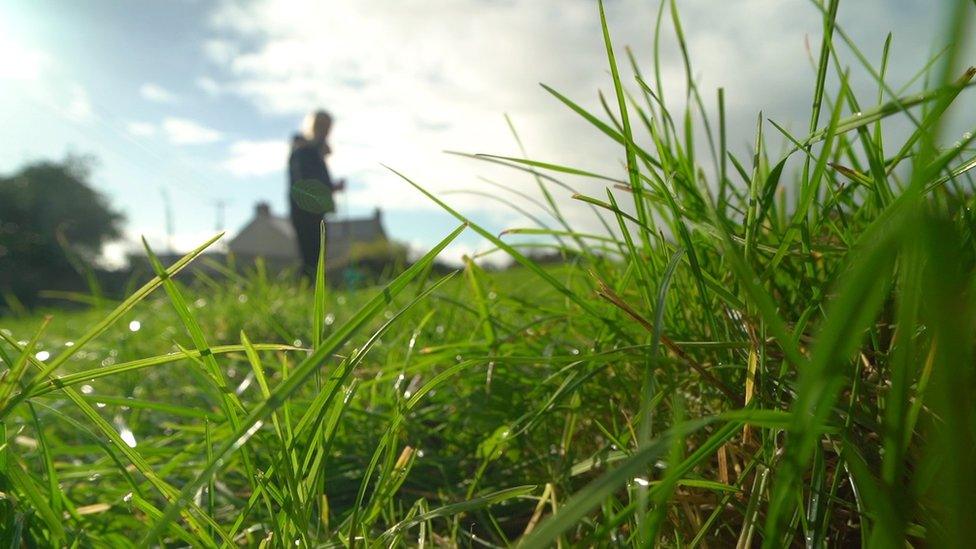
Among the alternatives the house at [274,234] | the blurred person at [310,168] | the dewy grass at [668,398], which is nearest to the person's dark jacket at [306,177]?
the blurred person at [310,168]

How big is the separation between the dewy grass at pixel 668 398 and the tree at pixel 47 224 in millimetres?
23851

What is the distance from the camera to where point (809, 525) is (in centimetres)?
55

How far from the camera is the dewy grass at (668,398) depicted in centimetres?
35

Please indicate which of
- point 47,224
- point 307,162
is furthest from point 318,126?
point 47,224

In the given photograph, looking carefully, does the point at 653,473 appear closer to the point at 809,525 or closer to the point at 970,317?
the point at 809,525

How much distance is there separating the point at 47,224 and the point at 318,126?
82.1 ft

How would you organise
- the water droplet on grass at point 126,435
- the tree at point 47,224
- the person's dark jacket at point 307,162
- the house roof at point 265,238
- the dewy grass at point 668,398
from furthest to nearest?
the house roof at point 265,238
the tree at point 47,224
the person's dark jacket at point 307,162
the water droplet on grass at point 126,435
the dewy grass at point 668,398

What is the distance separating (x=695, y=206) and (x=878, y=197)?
23cm

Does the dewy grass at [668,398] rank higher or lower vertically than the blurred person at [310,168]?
lower

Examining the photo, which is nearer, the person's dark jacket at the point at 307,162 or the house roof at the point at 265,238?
the person's dark jacket at the point at 307,162

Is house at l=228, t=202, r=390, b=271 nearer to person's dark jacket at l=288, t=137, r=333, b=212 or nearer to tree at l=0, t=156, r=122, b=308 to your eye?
tree at l=0, t=156, r=122, b=308

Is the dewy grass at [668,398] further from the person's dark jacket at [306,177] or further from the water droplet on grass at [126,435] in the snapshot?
the person's dark jacket at [306,177]

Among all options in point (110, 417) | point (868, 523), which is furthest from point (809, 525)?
point (110, 417)

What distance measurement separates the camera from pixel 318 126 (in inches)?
305
